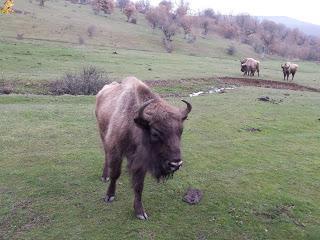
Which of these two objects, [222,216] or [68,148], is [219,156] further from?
[68,148]

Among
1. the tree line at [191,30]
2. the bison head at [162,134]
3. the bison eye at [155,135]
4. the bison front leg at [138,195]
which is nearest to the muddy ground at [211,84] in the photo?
the bison front leg at [138,195]

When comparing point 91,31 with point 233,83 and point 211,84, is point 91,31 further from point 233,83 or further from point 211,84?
point 211,84

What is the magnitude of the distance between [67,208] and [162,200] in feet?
6.40

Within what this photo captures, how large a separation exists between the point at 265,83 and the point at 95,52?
55.5 ft

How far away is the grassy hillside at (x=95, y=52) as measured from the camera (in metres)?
28.8

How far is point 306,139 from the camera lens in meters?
14.3

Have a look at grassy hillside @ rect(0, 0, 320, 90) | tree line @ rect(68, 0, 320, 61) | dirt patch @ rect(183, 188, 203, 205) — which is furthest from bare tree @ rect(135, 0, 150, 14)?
dirt patch @ rect(183, 188, 203, 205)

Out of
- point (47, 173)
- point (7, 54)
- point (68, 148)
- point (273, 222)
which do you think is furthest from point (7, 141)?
point (7, 54)

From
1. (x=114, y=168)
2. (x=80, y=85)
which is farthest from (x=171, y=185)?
(x=80, y=85)

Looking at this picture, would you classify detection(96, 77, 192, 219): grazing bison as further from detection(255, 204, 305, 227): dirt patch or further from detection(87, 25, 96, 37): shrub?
detection(87, 25, 96, 37): shrub

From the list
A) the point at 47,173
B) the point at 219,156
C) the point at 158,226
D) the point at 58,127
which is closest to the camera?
the point at 158,226

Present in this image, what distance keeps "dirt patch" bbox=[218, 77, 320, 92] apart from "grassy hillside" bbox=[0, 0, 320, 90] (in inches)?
74.9

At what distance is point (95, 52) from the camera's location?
39.2m

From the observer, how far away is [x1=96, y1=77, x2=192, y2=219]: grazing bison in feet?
20.9
